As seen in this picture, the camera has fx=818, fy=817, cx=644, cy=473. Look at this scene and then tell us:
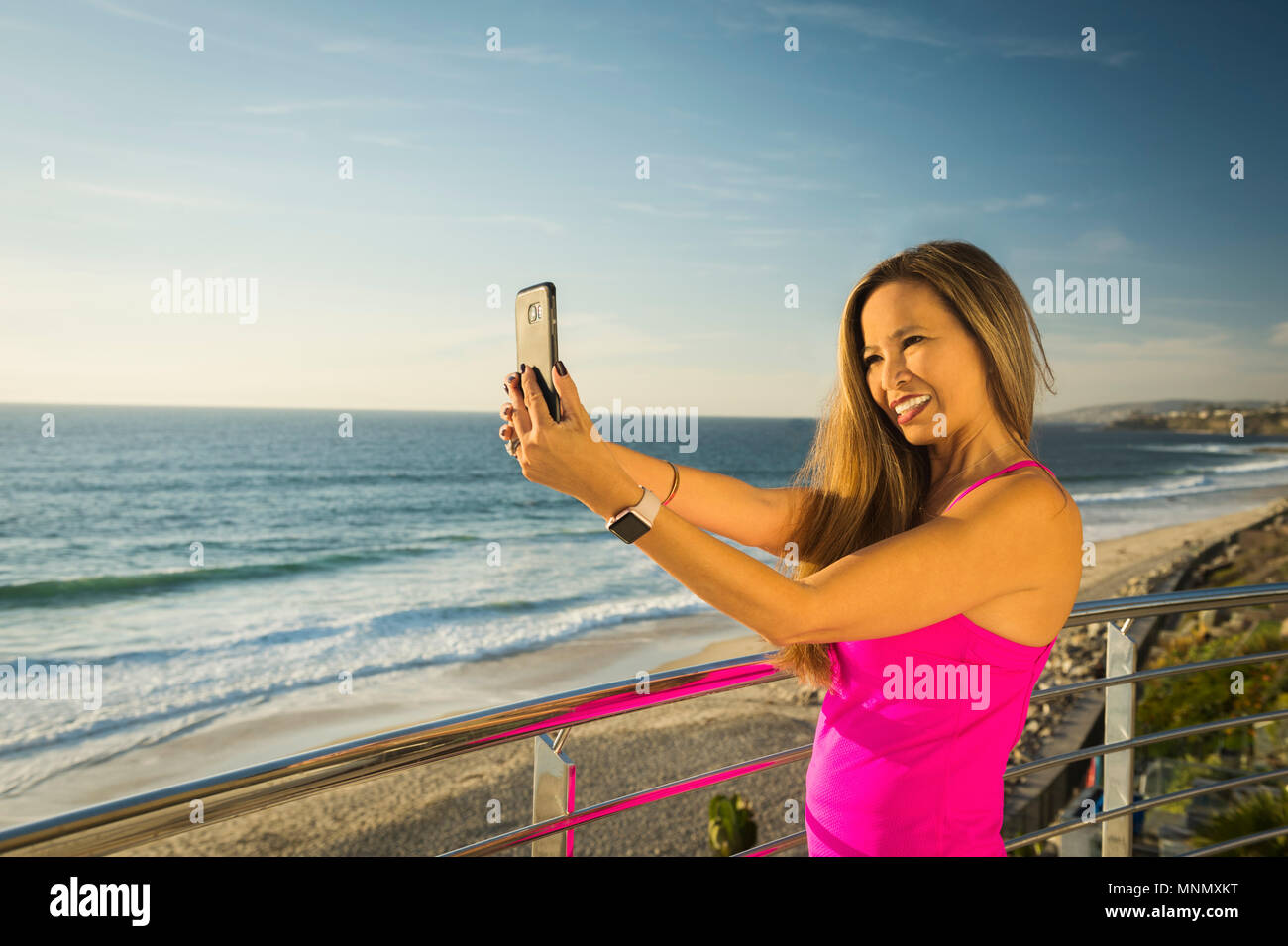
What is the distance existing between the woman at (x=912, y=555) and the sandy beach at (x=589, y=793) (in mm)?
5195

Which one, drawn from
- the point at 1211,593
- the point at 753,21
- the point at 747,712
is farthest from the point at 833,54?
the point at 1211,593

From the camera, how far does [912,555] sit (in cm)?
93

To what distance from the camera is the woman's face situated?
118cm

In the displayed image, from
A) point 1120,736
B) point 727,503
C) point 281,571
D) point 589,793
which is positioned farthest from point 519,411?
point 281,571

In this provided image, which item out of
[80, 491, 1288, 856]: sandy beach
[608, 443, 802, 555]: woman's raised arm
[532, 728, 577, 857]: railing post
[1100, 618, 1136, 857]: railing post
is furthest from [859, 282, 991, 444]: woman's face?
[80, 491, 1288, 856]: sandy beach

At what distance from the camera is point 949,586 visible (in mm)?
950

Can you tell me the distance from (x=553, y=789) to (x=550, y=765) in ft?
0.12

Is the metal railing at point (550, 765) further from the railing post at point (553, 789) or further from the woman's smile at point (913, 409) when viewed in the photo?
the woman's smile at point (913, 409)

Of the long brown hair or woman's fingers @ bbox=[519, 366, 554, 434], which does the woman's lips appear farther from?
woman's fingers @ bbox=[519, 366, 554, 434]

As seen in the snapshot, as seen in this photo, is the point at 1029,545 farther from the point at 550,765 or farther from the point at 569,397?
the point at 550,765

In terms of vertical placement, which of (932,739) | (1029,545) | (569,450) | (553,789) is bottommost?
(553,789)

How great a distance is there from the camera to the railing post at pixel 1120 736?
190cm

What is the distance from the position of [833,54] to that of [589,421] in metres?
23.2

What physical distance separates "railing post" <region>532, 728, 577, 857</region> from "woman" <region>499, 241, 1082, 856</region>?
0.36 m
